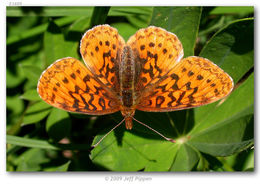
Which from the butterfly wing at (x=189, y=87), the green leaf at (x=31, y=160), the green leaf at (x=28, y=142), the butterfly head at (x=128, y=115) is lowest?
the green leaf at (x=31, y=160)

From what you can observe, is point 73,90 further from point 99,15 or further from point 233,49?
point 233,49

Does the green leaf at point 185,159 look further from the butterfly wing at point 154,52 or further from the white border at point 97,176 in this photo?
the butterfly wing at point 154,52

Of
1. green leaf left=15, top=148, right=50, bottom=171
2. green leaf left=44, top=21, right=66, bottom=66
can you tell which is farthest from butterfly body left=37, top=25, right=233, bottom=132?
green leaf left=15, top=148, right=50, bottom=171

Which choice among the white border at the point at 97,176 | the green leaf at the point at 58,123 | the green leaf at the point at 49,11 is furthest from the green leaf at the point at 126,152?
the green leaf at the point at 49,11

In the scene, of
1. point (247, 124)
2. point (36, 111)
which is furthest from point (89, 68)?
point (247, 124)

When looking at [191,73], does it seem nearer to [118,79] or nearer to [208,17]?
[118,79]

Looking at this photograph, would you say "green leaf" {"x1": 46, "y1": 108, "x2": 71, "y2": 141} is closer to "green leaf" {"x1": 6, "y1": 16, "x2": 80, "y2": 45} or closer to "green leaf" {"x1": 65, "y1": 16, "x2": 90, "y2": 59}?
"green leaf" {"x1": 65, "y1": 16, "x2": 90, "y2": 59}

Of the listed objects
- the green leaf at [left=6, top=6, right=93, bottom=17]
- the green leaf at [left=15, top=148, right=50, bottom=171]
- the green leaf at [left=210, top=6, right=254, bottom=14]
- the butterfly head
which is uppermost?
the green leaf at [left=210, top=6, right=254, bottom=14]
